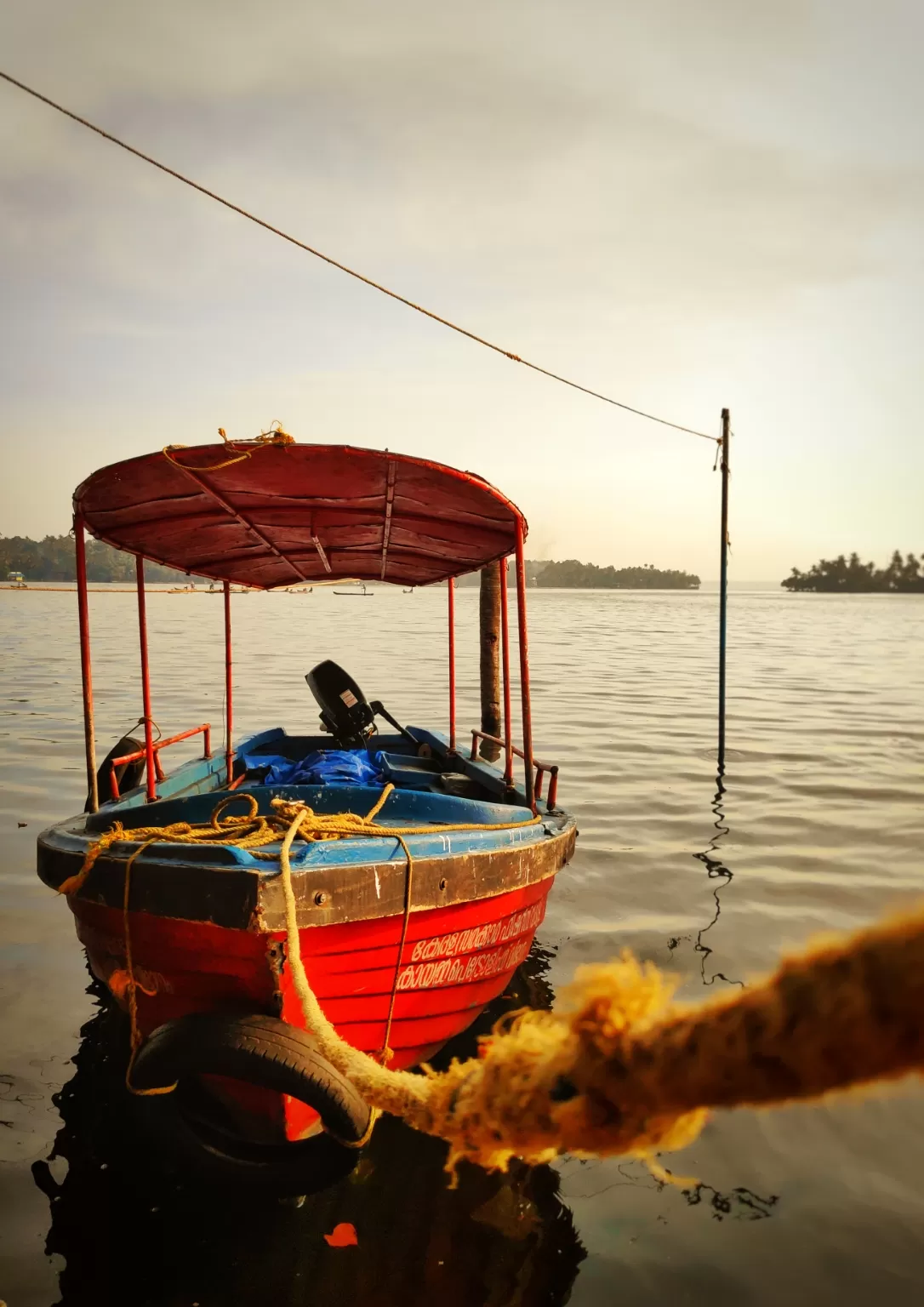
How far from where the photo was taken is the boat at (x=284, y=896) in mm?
3164

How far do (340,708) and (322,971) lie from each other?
4.73 meters

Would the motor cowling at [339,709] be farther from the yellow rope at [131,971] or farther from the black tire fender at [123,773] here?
the yellow rope at [131,971]

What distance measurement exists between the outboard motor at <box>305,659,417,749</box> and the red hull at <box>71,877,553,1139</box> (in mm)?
3846

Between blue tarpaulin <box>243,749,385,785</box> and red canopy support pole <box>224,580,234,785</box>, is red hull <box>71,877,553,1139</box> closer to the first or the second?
blue tarpaulin <box>243,749,385,785</box>

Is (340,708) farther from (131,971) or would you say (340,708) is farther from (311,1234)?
(311,1234)

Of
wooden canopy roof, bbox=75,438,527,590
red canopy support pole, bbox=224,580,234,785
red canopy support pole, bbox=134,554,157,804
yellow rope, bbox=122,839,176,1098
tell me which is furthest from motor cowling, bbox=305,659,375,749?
yellow rope, bbox=122,839,176,1098

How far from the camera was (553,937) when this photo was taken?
6.39m

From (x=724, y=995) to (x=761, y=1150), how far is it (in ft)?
11.2

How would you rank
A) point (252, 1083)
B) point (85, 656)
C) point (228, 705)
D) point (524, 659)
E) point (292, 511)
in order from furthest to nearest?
point (228, 705)
point (292, 511)
point (524, 659)
point (85, 656)
point (252, 1083)

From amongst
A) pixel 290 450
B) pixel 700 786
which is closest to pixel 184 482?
pixel 290 450

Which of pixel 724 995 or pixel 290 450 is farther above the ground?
pixel 290 450

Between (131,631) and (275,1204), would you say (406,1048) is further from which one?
(131,631)

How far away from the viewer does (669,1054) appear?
1470 millimetres

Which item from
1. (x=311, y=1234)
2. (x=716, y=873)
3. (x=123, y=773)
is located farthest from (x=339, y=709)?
(x=311, y=1234)
